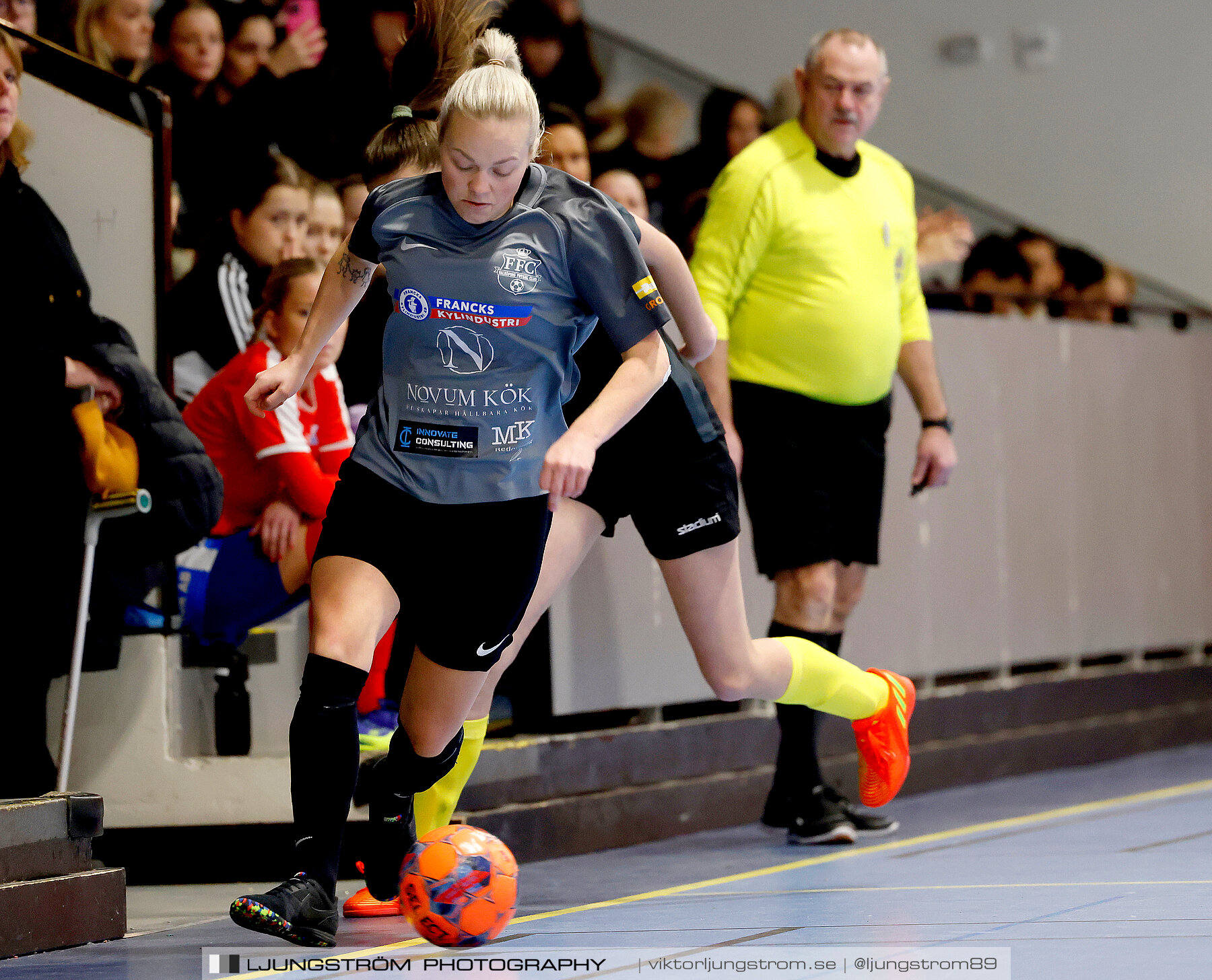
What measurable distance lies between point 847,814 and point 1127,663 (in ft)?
10.7

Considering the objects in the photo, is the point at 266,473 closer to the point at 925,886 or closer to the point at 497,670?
the point at 497,670

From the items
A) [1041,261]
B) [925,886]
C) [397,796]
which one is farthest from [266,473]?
[1041,261]

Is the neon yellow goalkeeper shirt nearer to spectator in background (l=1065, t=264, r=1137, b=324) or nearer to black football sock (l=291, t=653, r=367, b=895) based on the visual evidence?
black football sock (l=291, t=653, r=367, b=895)

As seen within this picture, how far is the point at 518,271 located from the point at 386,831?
120 centimetres

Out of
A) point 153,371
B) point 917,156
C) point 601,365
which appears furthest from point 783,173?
point 917,156

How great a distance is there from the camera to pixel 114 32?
5.64 m

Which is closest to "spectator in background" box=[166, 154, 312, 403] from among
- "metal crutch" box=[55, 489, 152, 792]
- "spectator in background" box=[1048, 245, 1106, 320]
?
"metal crutch" box=[55, 489, 152, 792]

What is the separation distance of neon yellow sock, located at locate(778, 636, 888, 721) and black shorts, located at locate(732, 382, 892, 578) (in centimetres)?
52

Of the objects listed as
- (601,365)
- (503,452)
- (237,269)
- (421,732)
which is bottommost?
(421,732)

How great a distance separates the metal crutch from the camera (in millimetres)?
4258

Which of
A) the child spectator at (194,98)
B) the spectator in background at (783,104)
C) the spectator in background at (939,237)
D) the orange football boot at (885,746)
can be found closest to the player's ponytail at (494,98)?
the orange football boot at (885,746)

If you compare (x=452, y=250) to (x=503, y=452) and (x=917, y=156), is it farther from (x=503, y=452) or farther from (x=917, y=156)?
(x=917, y=156)

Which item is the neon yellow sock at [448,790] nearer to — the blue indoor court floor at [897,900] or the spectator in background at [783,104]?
the blue indoor court floor at [897,900]

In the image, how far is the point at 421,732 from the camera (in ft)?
11.3
